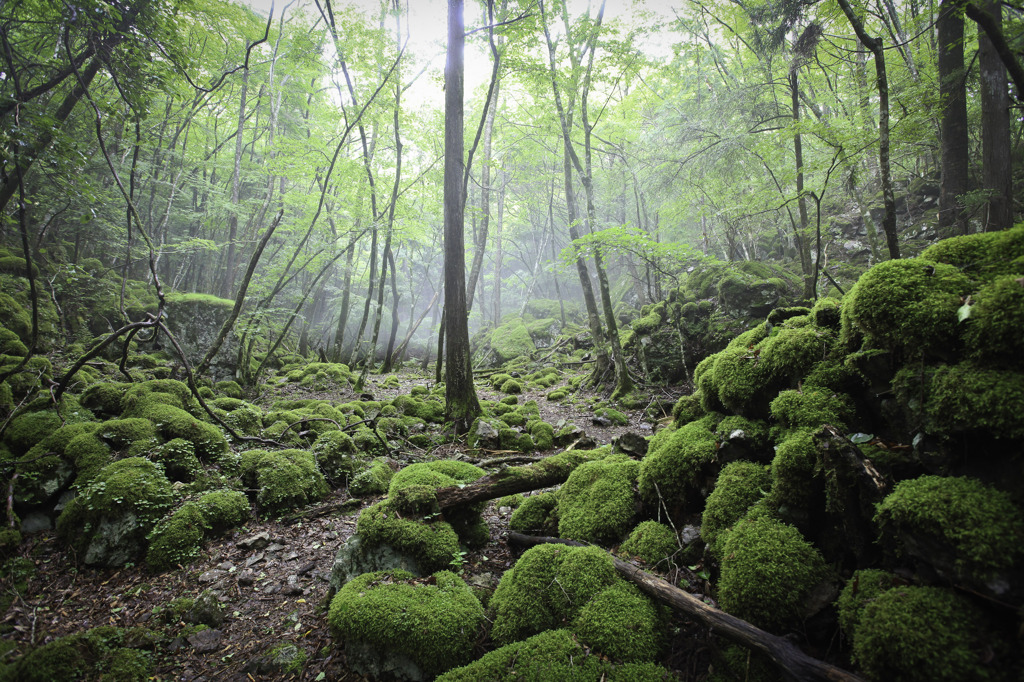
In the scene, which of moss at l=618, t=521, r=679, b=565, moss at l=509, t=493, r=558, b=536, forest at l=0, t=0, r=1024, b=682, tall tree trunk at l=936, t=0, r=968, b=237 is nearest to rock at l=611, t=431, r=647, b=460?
forest at l=0, t=0, r=1024, b=682

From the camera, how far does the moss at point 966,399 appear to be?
1.59 metres

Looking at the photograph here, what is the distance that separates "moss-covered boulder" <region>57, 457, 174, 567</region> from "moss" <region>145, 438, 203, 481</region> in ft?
1.68

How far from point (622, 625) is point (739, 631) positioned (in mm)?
633

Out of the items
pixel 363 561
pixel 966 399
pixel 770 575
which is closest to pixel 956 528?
pixel 966 399

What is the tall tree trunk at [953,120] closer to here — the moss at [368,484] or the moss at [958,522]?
the moss at [958,522]

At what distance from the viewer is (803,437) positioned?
230 cm

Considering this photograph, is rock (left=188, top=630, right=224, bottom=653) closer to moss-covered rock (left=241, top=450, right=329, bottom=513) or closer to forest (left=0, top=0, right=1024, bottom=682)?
forest (left=0, top=0, right=1024, bottom=682)

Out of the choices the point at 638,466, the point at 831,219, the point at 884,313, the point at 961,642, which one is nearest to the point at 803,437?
the point at 884,313

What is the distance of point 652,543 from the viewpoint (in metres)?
2.81

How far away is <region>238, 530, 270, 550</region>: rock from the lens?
4.01 m

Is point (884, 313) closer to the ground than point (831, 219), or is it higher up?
closer to the ground

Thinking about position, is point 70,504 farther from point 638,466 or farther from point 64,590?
point 638,466

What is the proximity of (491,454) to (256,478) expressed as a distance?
3218 mm

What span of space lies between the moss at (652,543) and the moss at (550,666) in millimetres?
772
